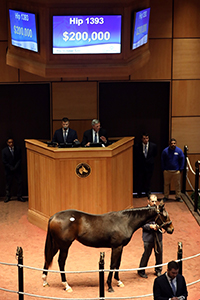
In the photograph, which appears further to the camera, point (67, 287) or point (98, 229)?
point (67, 287)

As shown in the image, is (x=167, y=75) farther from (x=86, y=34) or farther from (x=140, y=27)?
(x=86, y=34)

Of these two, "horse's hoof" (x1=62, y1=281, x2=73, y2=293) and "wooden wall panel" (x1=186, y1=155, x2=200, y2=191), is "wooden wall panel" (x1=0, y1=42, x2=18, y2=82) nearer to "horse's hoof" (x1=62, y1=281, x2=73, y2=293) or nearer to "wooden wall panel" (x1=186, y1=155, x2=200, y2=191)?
"wooden wall panel" (x1=186, y1=155, x2=200, y2=191)

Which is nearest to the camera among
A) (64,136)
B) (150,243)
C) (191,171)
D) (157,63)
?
(150,243)

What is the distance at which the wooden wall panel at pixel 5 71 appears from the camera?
12016 millimetres

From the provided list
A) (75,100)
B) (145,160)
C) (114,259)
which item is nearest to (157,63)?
(75,100)

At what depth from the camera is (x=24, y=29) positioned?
10281 millimetres

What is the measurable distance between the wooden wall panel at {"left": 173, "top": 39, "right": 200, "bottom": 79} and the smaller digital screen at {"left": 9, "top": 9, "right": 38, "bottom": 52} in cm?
374

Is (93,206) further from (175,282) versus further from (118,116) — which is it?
(175,282)

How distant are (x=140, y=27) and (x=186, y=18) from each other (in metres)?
2.13

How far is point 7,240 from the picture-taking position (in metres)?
9.94

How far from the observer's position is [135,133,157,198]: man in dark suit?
12156 mm

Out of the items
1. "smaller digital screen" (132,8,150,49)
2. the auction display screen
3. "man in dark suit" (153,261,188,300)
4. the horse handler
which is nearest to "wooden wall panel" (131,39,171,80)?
Answer: "smaller digital screen" (132,8,150,49)

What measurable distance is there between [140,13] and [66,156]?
3.26 metres

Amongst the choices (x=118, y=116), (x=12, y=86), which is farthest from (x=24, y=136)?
(x=118, y=116)
